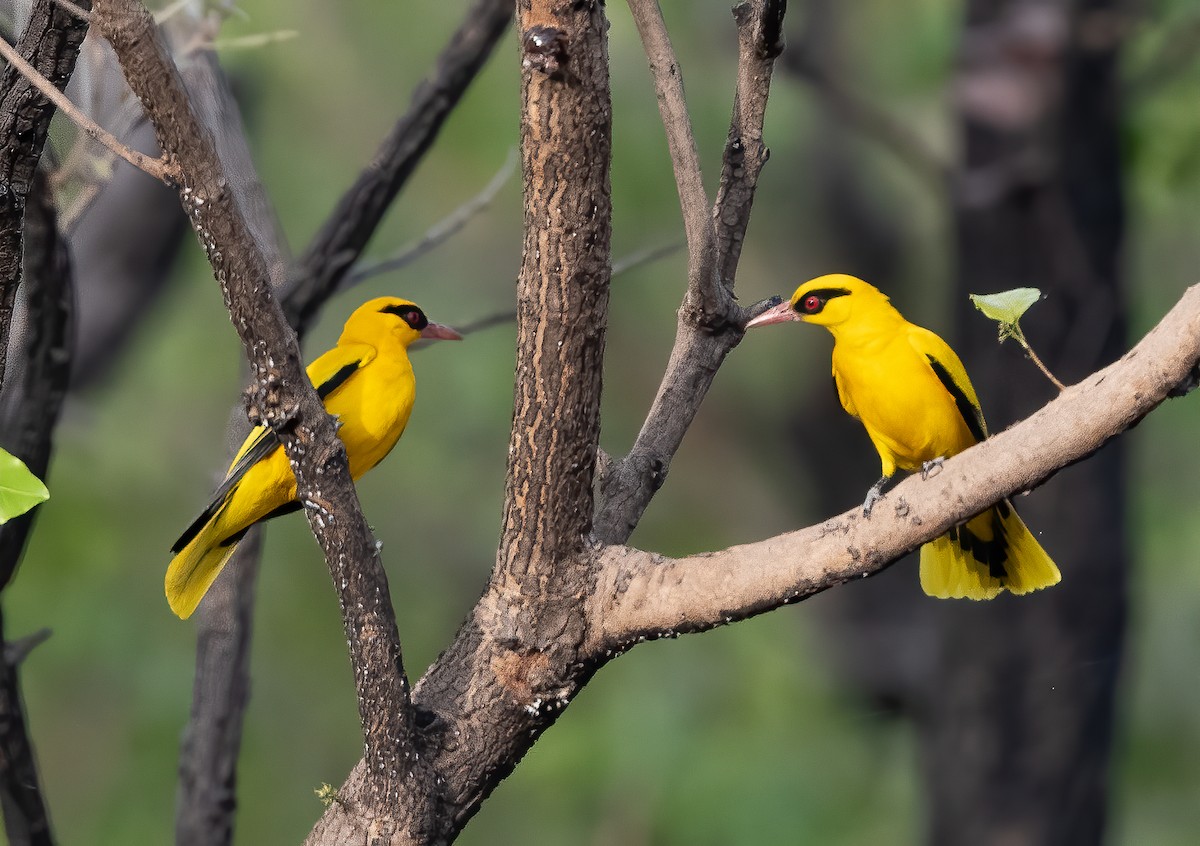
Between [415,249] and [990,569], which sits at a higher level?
[415,249]

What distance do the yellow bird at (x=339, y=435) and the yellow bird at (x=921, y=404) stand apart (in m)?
1.11

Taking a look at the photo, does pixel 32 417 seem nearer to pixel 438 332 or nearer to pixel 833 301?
pixel 438 332

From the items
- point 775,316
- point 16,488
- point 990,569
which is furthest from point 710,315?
point 16,488

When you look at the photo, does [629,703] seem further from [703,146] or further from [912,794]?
[703,146]

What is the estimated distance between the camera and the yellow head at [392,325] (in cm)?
409

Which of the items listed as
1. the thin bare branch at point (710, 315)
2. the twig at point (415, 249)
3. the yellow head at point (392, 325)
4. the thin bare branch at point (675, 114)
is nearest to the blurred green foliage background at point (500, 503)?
the twig at point (415, 249)

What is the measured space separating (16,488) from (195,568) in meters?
1.86

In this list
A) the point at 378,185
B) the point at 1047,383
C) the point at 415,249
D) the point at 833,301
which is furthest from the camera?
the point at 1047,383

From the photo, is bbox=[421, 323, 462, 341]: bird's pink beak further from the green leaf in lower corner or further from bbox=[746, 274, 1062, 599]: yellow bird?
the green leaf in lower corner

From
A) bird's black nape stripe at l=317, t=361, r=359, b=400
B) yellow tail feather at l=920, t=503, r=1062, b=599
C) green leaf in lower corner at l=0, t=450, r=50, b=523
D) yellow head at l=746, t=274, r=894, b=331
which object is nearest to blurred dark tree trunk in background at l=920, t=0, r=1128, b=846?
yellow head at l=746, t=274, r=894, b=331

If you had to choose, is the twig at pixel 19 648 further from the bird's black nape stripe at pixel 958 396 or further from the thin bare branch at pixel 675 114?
the bird's black nape stripe at pixel 958 396

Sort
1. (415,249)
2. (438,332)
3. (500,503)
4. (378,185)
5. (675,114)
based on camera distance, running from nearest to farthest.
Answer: (675,114) → (438,332) → (378,185) → (415,249) → (500,503)

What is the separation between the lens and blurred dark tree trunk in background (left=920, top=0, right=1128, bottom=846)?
226 inches

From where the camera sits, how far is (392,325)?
13.5ft
